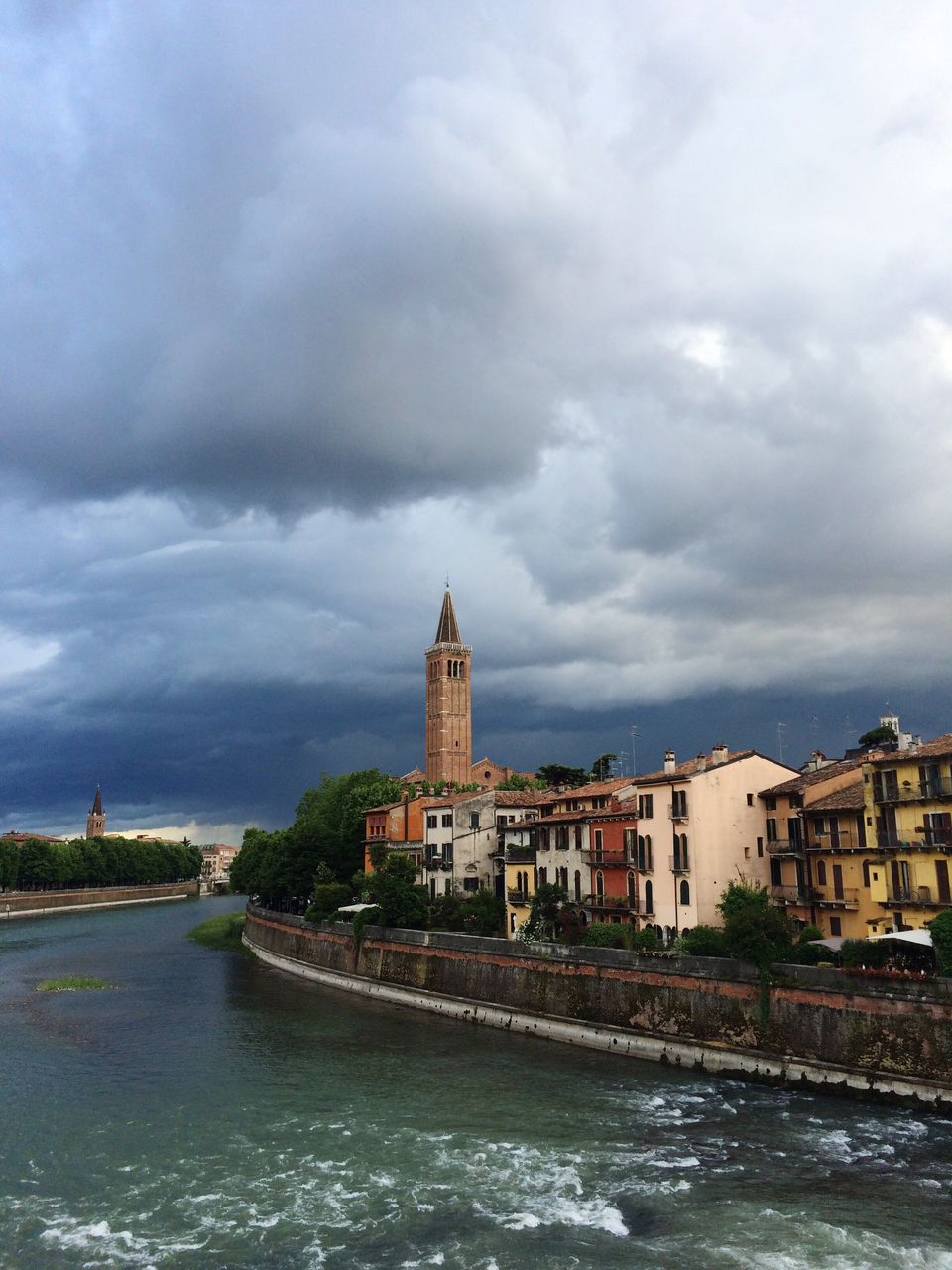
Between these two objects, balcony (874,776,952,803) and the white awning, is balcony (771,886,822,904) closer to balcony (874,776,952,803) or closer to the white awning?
balcony (874,776,952,803)

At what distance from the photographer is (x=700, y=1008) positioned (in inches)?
1580

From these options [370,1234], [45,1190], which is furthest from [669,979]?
[45,1190]

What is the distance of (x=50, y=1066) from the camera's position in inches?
1633

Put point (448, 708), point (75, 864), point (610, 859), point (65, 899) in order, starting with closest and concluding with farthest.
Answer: point (610, 859)
point (65, 899)
point (75, 864)
point (448, 708)

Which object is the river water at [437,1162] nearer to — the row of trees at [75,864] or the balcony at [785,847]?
the balcony at [785,847]

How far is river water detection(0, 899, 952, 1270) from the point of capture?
22.6m

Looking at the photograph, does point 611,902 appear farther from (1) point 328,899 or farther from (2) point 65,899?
(2) point 65,899

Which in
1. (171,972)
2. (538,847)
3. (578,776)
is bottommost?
(171,972)

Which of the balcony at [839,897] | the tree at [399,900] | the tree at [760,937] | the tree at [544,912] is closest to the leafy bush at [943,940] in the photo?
the tree at [760,937]

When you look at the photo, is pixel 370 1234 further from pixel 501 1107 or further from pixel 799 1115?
pixel 799 1115

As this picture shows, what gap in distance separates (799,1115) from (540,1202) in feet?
39.0

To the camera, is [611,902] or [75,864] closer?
[611,902]

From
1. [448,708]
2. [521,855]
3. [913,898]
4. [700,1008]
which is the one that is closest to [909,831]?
[913,898]

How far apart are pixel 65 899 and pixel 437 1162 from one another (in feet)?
484
